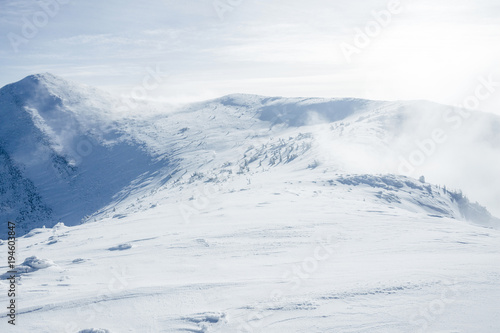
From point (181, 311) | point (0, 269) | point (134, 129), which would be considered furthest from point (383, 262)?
point (134, 129)

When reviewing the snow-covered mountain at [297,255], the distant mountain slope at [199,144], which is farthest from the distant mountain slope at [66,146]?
the snow-covered mountain at [297,255]

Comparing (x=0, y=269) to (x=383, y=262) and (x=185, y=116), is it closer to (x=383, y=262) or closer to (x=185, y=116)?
(x=383, y=262)

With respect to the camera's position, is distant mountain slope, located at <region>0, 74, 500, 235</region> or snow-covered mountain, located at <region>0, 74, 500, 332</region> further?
distant mountain slope, located at <region>0, 74, 500, 235</region>

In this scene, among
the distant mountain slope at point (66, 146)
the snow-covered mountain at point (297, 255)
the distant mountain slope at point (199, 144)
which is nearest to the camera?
the snow-covered mountain at point (297, 255)

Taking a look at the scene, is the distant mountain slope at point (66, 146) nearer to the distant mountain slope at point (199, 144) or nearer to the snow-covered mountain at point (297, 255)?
the distant mountain slope at point (199, 144)

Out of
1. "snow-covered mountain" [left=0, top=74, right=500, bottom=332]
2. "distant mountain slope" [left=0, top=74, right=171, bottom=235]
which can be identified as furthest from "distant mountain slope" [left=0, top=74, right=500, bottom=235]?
"snow-covered mountain" [left=0, top=74, right=500, bottom=332]

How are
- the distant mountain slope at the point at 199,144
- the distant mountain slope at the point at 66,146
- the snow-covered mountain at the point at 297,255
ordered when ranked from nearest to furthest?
the snow-covered mountain at the point at 297,255 → the distant mountain slope at the point at 199,144 → the distant mountain slope at the point at 66,146

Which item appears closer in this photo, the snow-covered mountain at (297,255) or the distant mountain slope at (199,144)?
the snow-covered mountain at (297,255)

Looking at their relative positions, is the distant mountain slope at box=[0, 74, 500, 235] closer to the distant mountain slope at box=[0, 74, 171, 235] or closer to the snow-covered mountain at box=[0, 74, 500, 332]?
the distant mountain slope at box=[0, 74, 171, 235]

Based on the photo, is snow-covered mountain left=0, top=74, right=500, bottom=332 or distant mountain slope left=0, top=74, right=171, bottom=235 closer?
snow-covered mountain left=0, top=74, right=500, bottom=332

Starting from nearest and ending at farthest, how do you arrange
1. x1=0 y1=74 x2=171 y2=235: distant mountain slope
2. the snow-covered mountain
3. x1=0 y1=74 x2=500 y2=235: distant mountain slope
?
the snow-covered mountain → x1=0 y1=74 x2=500 y2=235: distant mountain slope → x1=0 y1=74 x2=171 y2=235: distant mountain slope

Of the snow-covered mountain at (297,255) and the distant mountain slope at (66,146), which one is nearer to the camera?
the snow-covered mountain at (297,255)

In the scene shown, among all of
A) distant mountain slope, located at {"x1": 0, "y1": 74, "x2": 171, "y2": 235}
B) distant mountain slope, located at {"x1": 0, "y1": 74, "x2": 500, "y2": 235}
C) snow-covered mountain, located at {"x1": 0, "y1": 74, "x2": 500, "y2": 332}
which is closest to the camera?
snow-covered mountain, located at {"x1": 0, "y1": 74, "x2": 500, "y2": 332}

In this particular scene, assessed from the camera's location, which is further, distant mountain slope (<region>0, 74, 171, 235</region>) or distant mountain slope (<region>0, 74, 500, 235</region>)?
distant mountain slope (<region>0, 74, 171, 235</region>)
